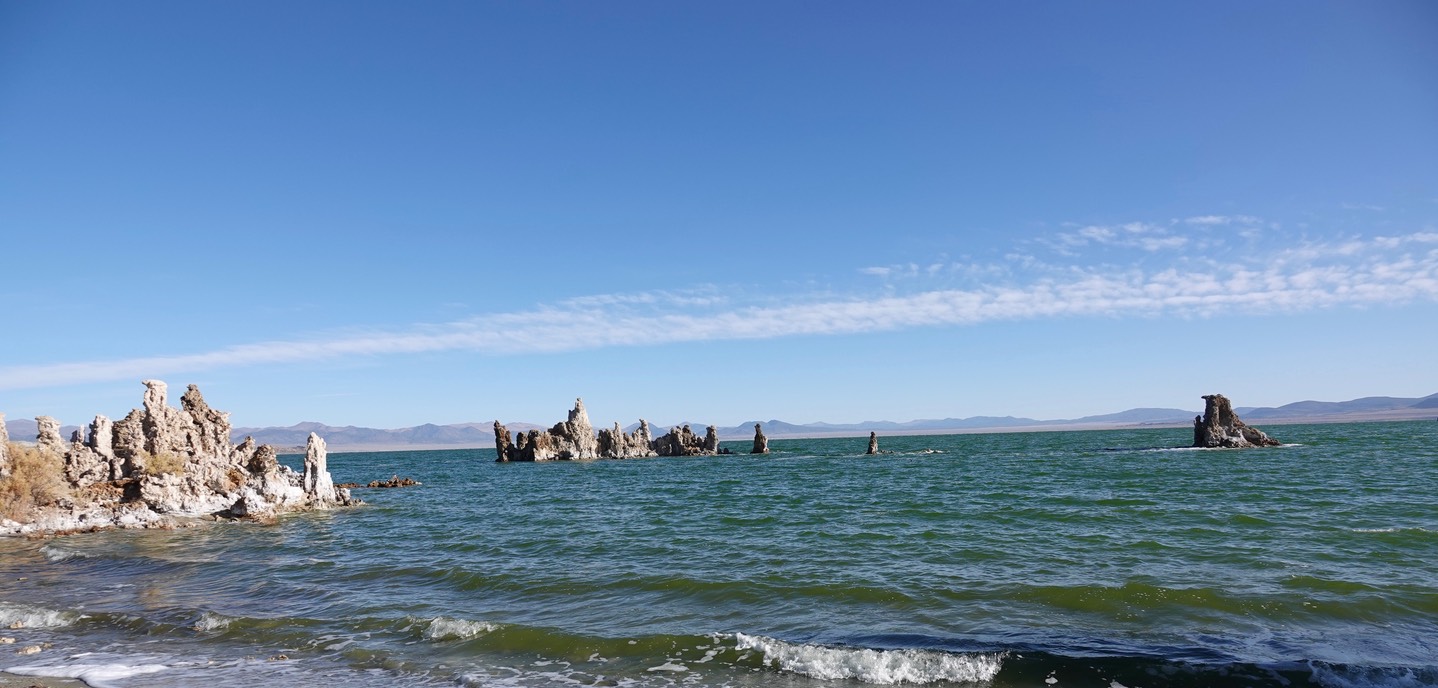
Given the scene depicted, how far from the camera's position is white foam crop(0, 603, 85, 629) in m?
15.7

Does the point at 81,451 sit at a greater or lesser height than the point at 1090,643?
greater

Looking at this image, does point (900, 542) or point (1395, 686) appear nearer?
point (1395, 686)

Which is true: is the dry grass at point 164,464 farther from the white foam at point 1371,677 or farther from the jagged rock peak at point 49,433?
the white foam at point 1371,677

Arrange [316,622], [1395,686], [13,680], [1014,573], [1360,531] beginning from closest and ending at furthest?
[1395,686] → [13,680] → [316,622] → [1014,573] → [1360,531]

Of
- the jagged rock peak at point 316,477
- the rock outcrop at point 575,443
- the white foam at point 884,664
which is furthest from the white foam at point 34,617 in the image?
the rock outcrop at point 575,443

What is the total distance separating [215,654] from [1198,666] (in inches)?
637

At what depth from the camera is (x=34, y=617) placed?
16031 mm

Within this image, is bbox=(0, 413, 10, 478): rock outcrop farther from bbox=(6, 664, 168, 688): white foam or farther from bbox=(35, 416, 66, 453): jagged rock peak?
bbox=(6, 664, 168, 688): white foam

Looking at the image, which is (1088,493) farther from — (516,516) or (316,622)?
(316,622)

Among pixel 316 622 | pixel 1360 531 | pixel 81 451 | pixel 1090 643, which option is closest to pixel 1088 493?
pixel 1360 531

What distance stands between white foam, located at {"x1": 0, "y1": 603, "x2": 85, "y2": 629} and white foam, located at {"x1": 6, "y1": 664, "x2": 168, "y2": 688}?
4.10 meters

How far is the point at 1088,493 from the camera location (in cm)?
3603

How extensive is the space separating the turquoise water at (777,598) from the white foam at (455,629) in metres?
0.06

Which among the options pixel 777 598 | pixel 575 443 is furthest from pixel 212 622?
pixel 575 443
